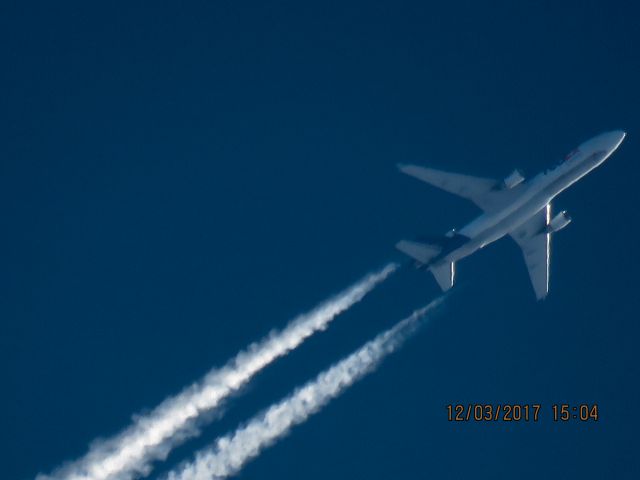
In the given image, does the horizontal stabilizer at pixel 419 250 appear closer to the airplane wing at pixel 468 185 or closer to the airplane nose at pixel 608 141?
the airplane wing at pixel 468 185

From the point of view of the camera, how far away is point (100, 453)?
64.5 meters

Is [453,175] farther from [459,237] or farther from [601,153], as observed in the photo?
[601,153]

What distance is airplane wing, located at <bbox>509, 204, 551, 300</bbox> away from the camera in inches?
2783

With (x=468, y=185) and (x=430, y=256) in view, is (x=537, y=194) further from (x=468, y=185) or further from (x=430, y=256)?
(x=430, y=256)

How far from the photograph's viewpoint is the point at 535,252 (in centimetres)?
7125

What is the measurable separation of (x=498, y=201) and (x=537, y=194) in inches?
104

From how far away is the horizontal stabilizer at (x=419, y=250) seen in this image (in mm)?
66562

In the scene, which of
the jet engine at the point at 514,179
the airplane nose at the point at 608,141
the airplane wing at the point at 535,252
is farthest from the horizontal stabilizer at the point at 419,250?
the airplane nose at the point at 608,141

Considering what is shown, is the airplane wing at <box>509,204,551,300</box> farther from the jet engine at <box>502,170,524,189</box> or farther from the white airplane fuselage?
the jet engine at <box>502,170,524,189</box>

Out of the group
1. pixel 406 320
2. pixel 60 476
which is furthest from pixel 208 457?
pixel 406 320

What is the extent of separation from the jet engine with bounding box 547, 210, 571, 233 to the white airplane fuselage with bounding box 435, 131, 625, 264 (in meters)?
2.38

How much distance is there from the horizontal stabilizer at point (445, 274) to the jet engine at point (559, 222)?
658 centimetres

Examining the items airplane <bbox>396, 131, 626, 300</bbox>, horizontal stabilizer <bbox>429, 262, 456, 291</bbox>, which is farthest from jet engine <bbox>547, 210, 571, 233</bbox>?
horizontal stabilizer <bbox>429, 262, 456, 291</bbox>

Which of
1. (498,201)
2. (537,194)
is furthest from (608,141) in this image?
(498,201)
